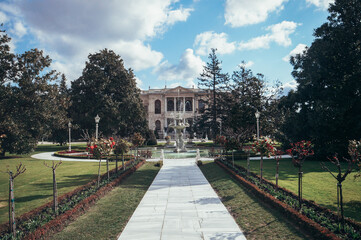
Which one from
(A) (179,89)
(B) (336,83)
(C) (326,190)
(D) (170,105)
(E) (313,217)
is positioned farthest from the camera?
(D) (170,105)

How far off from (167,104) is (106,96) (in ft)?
138

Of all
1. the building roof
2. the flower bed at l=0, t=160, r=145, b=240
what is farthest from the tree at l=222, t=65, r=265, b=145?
the building roof

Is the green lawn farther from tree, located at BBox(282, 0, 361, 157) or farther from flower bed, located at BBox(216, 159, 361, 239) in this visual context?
tree, located at BBox(282, 0, 361, 157)

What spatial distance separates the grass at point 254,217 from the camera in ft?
18.5

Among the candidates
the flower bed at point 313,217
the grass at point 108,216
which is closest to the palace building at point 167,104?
the grass at point 108,216

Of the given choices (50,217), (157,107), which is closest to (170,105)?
(157,107)

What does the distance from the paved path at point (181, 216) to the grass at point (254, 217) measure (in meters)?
0.27

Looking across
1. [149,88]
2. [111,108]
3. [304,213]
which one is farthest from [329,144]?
[149,88]

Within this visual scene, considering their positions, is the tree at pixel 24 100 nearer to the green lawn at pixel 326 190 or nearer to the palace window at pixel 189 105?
the green lawn at pixel 326 190

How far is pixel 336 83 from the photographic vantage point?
1928cm

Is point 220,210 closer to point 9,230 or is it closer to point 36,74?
point 9,230

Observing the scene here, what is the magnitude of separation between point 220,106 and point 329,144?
66.6 ft

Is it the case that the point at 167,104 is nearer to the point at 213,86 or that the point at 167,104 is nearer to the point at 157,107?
the point at 157,107

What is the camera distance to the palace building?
71.0 m
